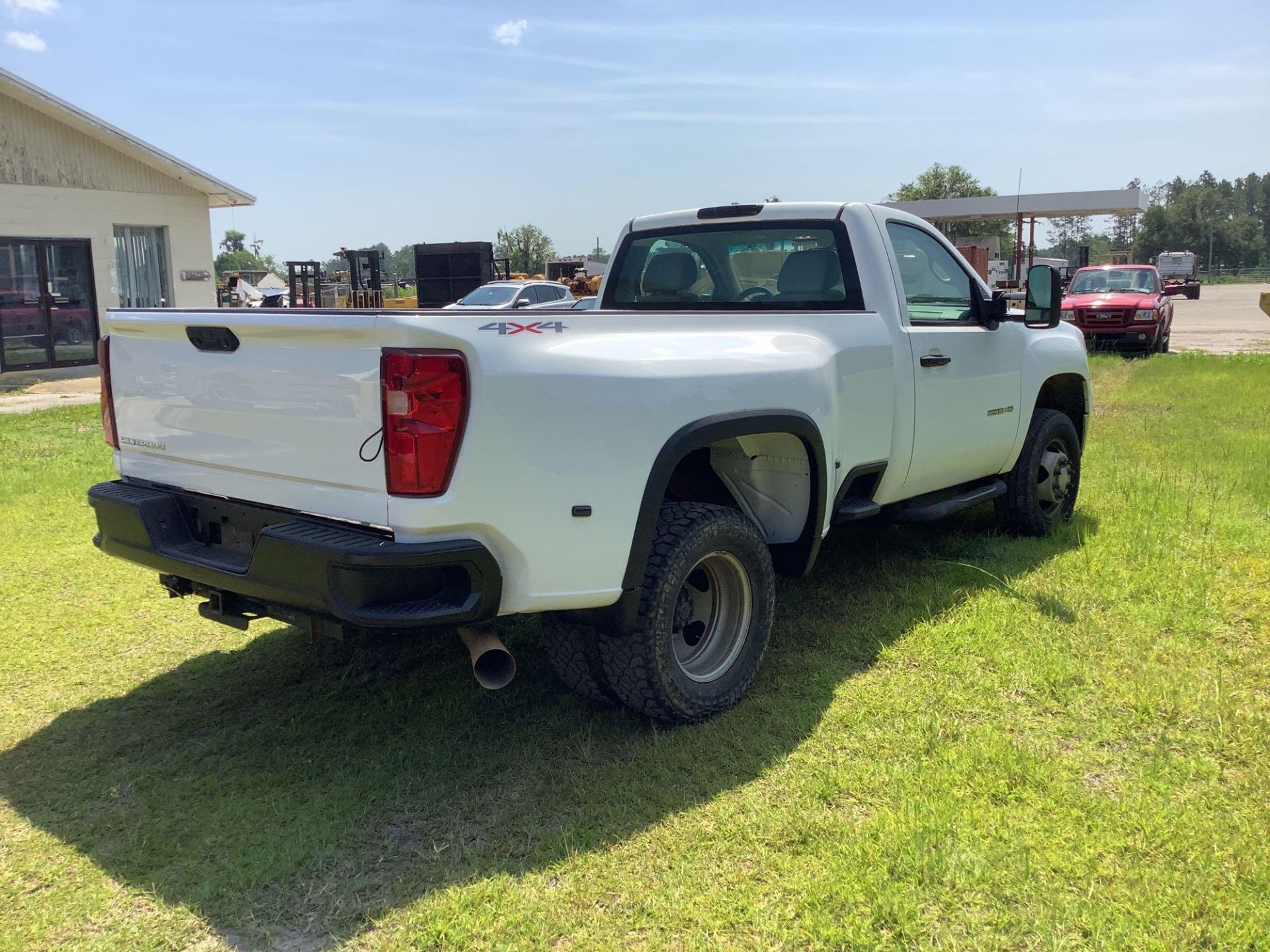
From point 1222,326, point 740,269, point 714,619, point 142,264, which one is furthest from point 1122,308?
point 142,264

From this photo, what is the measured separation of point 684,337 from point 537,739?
1555mm

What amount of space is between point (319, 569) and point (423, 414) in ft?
1.80

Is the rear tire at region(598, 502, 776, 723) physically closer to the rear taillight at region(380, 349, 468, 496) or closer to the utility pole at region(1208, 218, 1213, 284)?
the rear taillight at region(380, 349, 468, 496)

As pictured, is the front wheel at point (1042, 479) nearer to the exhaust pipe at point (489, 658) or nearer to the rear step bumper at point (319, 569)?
the exhaust pipe at point (489, 658)

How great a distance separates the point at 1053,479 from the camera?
621 cm

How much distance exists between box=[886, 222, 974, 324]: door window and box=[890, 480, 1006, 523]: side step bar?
35.9 inches

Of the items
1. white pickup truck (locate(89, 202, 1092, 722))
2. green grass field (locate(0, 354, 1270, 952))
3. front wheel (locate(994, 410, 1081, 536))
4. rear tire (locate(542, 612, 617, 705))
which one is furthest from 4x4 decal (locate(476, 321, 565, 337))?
front wheel (locate(994, 410, 1081, 536))

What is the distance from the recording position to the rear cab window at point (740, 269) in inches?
187

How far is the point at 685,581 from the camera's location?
378cm

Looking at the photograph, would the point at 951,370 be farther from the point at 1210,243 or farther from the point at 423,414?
the point at 1210,243

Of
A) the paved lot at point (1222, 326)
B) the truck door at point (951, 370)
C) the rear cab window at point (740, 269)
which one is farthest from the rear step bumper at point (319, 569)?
the paved lot at point (1222, 326)

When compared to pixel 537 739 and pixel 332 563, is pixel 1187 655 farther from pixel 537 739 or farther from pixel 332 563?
pixel 332 563

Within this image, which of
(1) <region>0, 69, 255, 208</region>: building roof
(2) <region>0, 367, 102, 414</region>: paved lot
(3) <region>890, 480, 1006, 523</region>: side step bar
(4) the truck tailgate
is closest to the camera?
(4) the truck tailgate

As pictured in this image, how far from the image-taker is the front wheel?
236 inches
